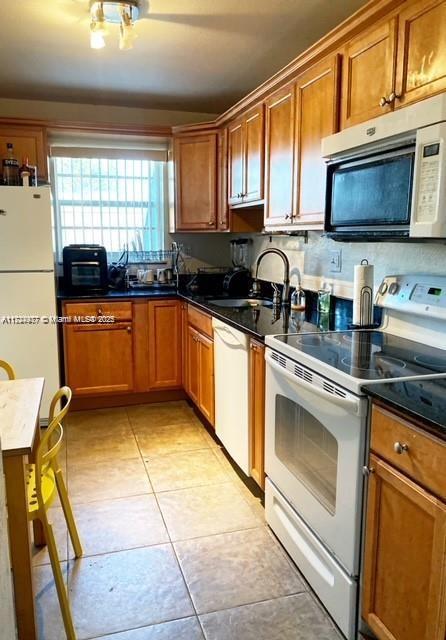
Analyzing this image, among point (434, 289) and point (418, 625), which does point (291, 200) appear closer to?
point (434, 289)

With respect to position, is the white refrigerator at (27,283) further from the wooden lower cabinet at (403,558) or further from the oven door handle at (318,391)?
the wooden lower cabinet at (403,558)

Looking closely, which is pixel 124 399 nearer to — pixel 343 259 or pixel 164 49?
pixel 343 259

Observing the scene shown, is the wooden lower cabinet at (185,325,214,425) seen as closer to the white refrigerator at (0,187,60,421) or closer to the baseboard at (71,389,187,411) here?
the baseboard at (71,389,187,411)

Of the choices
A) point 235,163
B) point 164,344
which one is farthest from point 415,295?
point 164,344

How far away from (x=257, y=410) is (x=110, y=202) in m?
2.58

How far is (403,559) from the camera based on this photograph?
1.35 metres

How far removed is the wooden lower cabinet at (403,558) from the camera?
48.1 inches

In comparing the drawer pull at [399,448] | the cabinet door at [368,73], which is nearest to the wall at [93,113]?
the cabinet door at [368,73]

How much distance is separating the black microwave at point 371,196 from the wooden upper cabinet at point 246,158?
978 millimetres

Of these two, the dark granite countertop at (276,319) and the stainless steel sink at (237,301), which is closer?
the dark granite countertop at (276,319)

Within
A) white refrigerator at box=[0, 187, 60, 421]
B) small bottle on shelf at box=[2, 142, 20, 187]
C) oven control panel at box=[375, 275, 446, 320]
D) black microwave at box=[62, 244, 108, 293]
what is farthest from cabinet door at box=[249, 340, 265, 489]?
small bottle on shelf at box=[2, 142, 20, 187]

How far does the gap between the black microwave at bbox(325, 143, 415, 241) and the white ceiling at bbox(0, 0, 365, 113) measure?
3.01ft

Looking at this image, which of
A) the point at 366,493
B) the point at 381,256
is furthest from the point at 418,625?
the point at 381,256

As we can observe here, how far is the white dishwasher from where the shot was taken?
99.8 inches
